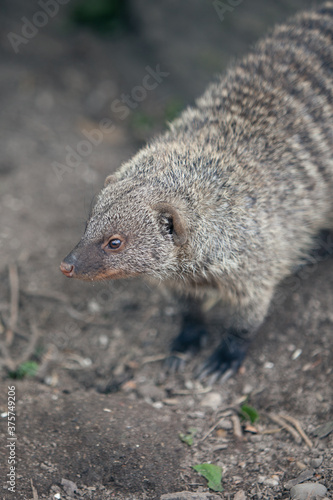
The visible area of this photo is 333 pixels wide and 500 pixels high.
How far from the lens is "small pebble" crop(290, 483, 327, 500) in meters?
2.69

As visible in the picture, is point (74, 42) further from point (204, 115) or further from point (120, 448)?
point (120, 448)

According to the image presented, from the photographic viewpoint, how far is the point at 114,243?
3.27 m

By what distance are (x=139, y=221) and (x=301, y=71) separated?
2.06 metres

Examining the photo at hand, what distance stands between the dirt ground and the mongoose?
0.37 meters

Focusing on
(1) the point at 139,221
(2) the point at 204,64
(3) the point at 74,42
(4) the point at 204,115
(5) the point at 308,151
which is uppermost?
(3) the point at 74,42

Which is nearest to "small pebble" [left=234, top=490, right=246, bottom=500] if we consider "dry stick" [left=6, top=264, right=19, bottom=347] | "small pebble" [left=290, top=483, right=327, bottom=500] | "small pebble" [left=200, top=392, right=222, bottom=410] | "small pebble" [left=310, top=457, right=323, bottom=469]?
"small pebble" [left=290, top=483, right=327, bottom=500]

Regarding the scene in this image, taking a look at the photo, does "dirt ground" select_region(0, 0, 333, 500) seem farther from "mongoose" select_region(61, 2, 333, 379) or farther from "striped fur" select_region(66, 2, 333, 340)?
"striped fur" select_region(66, 2, 333, 340)

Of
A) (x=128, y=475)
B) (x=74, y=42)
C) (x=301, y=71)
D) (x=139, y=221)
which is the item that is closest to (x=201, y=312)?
(x=139, y=221)

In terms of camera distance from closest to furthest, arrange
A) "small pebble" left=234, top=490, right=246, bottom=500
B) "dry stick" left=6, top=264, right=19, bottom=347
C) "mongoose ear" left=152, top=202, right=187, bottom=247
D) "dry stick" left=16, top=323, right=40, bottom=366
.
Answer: "small pebble" left=234, top=490, right=246, bottom=500, "mongoose ear" left=152, top=202, right=187, bottom=247, "dry stick" left=16, top=323, right=40, bottom=366, "dry stick" left=6, top=264, right=19, bottom=347

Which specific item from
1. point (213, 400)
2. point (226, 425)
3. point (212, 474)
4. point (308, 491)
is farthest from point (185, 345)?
point (308, 491)

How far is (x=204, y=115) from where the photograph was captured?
13.5ft

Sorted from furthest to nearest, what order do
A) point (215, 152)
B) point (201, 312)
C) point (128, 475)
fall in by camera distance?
point (201, 312), point (215, 152), point (128, 475)

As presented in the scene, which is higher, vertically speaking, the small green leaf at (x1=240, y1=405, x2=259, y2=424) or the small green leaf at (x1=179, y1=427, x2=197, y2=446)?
the small green leaf at (x1=179, y1=427, x2=197, y2=446)

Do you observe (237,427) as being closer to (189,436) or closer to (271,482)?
(189,436)
